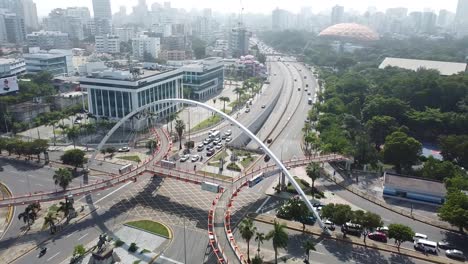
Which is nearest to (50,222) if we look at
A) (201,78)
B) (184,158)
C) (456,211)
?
(184,158)

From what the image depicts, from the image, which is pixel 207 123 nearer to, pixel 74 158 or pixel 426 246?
pixel 74 158

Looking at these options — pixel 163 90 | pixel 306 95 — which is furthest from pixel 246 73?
pixel 163 90

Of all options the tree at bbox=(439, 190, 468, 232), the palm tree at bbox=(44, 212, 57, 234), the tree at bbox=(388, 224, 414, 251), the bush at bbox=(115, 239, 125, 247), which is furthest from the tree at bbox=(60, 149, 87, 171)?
the tree at bbox=(439, 190, 468, 232)

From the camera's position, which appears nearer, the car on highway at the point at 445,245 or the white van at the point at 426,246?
the white van at the point at 426,246

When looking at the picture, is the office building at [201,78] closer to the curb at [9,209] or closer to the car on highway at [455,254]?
the curb at [9,209]

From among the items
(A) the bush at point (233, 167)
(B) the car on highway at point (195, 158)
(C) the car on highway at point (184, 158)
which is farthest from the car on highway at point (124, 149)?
(A) the bush at point (233, 167)

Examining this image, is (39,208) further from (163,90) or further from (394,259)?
(163,90)
